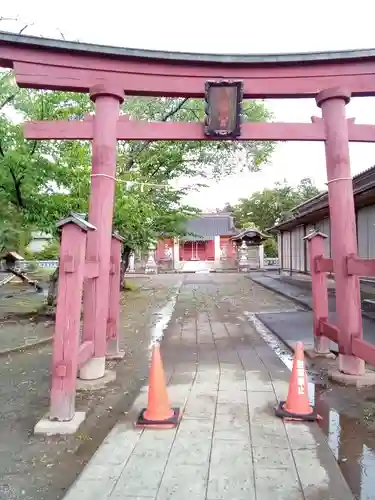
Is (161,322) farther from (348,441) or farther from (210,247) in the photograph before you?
(210,247)

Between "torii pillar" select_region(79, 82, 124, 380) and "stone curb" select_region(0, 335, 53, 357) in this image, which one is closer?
"torii pillar" select_region(79, 82, 124, 380)

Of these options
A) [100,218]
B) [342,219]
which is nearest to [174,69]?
[100,218]

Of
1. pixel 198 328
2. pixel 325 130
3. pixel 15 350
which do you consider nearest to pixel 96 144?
pixel 325 130

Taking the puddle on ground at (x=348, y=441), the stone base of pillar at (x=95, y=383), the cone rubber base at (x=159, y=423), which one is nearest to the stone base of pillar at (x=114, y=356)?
the stone base of pillar at (x=95, y=383)

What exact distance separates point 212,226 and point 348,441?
46823 millimetres

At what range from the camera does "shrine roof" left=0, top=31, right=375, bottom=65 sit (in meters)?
5.41

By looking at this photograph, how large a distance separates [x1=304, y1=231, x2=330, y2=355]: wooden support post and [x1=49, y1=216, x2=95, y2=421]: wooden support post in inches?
148

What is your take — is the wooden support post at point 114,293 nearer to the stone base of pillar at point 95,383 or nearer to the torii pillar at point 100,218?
the torii pillar at point 100,218

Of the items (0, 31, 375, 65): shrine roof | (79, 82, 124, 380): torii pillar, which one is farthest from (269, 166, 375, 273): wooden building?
(79, 82, 124, 380): torii pillar

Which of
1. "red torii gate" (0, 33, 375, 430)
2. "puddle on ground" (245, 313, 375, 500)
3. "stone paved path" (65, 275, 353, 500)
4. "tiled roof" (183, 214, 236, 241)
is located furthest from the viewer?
"tiled roof" (183, 214, 236, 241)

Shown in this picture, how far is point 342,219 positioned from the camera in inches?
217

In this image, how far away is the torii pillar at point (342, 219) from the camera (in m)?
5.33

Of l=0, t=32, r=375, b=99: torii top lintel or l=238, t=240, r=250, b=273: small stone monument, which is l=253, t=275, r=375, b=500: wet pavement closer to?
l=0, t=32, r=375, b=99: torii top lintel

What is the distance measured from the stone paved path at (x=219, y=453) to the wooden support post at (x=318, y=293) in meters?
1.13
